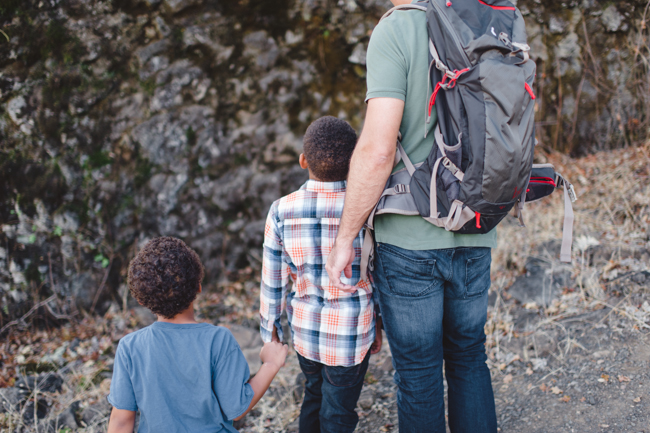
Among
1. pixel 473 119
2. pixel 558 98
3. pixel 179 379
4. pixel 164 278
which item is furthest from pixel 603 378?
pixel 558 98

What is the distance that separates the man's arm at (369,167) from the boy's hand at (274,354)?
0.37 metres

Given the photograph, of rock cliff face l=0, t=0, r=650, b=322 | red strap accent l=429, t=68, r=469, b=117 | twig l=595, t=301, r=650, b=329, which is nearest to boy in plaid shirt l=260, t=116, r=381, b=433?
red strap accent l=429, t=68, r=469, b=117

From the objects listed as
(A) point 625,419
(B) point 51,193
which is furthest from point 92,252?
(A) point 625,419

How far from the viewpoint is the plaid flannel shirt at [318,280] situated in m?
1.74

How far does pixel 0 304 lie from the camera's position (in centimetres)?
344

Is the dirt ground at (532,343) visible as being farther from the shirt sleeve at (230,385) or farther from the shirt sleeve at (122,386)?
the shirt sleeve at (122,386)

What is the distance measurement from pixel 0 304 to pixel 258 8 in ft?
11.5

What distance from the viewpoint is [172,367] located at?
131cm

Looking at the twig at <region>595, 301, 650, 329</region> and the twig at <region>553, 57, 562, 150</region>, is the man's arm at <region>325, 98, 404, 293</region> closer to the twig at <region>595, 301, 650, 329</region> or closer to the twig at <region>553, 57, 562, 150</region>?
the twig at <region>595, 301, 650, 329</region>

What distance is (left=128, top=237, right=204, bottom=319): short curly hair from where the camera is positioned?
1.32 m

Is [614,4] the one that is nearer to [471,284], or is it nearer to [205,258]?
[471,284]

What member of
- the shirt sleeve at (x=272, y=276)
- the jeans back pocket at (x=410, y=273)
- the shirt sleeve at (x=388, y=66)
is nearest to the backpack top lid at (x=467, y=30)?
the shirt sleeve at (x=388, y=66)

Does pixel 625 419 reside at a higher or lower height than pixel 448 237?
lower

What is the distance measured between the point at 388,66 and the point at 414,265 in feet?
2.20
